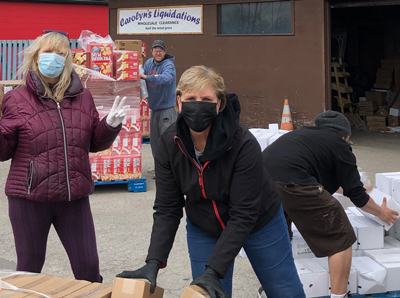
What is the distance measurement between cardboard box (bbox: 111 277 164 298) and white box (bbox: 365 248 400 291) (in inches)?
89.0

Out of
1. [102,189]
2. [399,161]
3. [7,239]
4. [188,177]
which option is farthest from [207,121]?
[399,161]

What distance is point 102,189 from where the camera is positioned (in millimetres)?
7789

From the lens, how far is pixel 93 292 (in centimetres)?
260

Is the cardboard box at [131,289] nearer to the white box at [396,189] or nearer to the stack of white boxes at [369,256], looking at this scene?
the stack of white boxes at [369,256]

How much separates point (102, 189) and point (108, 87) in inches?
60.1

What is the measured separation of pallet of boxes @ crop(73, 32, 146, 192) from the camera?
7.07 metres

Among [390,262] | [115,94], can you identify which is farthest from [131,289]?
[115,94]

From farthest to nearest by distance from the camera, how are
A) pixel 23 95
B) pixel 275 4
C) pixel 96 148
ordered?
pixel 275 4
pixel 96 148
pixel 23 95

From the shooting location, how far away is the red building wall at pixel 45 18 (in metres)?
19.0

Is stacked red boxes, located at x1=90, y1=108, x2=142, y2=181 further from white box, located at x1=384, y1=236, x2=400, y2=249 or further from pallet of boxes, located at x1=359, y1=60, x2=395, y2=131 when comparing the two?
pallet of boxes, located at x1=359, y1=60, x2=395, y2=131

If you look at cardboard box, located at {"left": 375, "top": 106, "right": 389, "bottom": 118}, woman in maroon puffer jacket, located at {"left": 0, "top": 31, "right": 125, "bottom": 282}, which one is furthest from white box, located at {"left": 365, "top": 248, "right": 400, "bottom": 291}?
cardboard box, located at {"left": 375, "top": 106, "right": 389, "bottom": 118}

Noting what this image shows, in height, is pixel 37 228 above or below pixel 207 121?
below

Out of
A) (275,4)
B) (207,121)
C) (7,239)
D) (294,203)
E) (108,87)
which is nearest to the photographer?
(207,121)

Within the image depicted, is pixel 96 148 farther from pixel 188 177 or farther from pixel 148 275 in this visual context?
pixel 148 275
